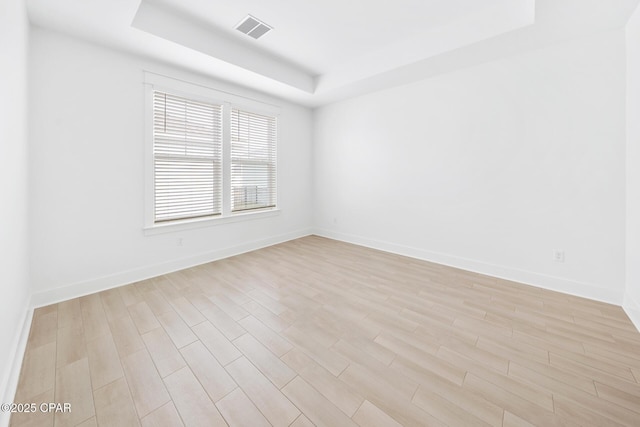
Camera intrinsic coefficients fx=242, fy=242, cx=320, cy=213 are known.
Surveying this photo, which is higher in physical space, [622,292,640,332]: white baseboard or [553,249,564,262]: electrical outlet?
[553,249,564,262]: electrical outlet

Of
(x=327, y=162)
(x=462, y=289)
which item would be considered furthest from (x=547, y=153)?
(x=327, y=162)

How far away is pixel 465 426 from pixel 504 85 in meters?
3.35

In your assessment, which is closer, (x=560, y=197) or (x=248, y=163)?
(x=560, y=197)

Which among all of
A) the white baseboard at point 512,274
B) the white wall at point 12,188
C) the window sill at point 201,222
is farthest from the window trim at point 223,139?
the white baseboard at point 512,274

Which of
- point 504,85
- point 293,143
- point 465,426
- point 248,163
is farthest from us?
point 293,143

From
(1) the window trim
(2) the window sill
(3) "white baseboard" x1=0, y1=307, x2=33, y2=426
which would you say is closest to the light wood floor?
(3) "white baseboard" x1=0, y1=307, x2=33, y2=426

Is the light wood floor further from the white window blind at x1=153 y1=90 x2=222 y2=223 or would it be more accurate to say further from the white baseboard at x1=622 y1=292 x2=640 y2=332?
the white window blind at x1=153 y1=90 x2=222 y2=223

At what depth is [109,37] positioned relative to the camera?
7.89ft

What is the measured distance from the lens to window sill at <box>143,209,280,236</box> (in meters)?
2.98

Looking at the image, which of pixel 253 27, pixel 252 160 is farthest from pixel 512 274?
pixel 253 27

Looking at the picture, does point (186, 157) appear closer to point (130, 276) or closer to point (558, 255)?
point (130, 276)

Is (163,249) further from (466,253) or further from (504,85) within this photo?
(504,85)

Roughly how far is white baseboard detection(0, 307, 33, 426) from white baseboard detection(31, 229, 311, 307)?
433mm

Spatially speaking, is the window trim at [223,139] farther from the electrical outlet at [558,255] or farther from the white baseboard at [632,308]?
the white baseboard at [632,308]
